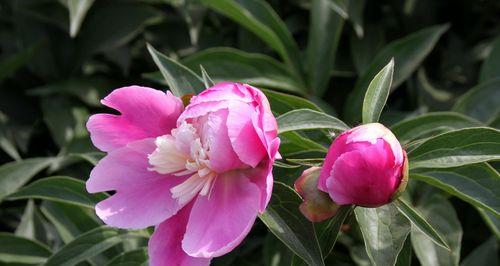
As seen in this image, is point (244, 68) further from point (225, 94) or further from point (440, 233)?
point (225, 94)

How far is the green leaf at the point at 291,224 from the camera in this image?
89 centimetres

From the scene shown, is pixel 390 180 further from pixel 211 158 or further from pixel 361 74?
pixel 361 74

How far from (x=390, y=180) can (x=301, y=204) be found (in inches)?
4.5

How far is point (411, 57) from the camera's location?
1.49 m

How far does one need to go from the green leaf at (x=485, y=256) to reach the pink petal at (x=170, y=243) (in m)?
0.64

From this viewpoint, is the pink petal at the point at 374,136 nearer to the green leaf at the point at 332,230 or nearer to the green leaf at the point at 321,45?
the green leaf at the point at 332,230

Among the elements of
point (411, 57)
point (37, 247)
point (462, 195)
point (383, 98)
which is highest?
point (383, 98)

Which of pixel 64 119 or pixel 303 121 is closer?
pixel 303 121

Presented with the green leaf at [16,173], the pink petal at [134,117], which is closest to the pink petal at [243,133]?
the pink petal at [134,117]

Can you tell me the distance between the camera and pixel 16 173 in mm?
1411

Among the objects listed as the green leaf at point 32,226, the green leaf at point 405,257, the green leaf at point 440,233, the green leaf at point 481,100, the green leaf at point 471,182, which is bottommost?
the green leaf at point 32,226

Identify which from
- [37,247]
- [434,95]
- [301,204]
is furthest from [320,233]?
[434,95]

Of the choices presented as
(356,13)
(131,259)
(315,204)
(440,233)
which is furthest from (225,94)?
(356,13)

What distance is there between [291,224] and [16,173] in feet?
2.22
